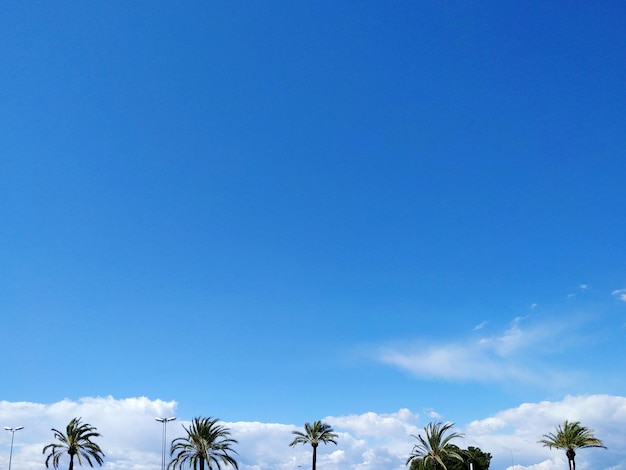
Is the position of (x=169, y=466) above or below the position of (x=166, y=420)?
below

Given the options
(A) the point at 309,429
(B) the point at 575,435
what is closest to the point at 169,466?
(A) the point at 309,429

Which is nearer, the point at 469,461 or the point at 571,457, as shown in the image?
the point at 571,457

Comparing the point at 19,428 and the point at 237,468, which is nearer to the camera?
the point at 237,468

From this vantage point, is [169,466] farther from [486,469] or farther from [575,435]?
[486,469]

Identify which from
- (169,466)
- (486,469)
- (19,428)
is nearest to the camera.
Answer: (169,466)

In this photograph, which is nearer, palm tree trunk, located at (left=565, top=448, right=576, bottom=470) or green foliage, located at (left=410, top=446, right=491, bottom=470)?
palm tree trunk, located at (left=565, top=448, right=576, bottom=470)

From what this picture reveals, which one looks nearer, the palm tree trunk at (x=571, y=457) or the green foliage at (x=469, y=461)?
the palm tree trunk at (x=571, y=457)

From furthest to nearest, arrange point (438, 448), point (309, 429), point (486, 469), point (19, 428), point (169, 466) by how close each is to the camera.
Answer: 1. point (486, 469)
2. point (19, 428)
3. point (309, 429)
4. point (438, 448)
5. point (169, 466)

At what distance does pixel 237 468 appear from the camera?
6147 cm

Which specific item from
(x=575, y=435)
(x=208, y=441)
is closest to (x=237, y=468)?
(x=208, y=441)

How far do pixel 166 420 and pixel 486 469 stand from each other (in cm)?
7413

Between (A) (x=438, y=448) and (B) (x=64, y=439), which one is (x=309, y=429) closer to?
(A) (x=438, y=448)

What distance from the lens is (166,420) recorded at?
2943 inches

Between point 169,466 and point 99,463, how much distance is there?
999cm
